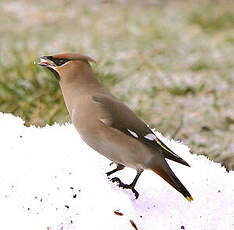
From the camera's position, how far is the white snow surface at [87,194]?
111 inches

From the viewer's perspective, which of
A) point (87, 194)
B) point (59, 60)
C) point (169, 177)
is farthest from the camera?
point (87, 194)

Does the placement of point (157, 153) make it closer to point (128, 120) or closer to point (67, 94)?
point (128, 120)

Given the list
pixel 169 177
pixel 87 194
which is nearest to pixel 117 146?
pixel 169 177

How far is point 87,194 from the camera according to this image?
292cm

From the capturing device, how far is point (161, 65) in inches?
278

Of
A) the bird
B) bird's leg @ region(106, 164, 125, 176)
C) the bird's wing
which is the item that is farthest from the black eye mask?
bird's leg @ region(106, 164, 125, 176)

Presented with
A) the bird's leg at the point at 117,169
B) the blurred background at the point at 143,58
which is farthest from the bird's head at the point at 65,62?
the blurred background at the point at 143,58

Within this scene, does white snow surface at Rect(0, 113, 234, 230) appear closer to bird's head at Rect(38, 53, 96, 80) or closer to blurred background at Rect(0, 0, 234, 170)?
bird's head at Rect(38, 53, 96, 80)

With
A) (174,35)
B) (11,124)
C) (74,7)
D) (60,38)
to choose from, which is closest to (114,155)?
(11,124)

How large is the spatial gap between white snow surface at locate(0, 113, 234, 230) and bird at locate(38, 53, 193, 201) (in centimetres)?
25

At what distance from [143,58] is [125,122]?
4.21 metres

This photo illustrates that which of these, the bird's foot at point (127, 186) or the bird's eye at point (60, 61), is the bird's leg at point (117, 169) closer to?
the bird's foot at point (127, 186)

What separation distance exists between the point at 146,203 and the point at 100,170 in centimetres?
31

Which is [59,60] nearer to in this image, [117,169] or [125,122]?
[125,122]
